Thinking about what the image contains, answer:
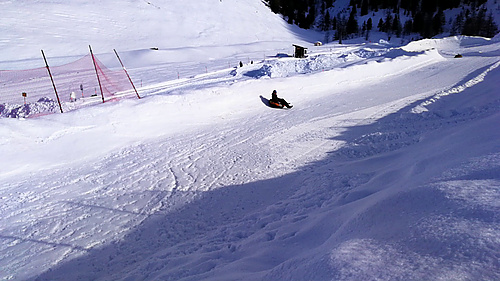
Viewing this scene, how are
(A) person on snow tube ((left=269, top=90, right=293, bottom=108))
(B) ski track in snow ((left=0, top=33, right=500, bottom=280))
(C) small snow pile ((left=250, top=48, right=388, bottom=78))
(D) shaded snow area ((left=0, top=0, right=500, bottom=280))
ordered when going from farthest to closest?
1. (C) small snow pile ((left=250, top=48, right=388, bottom=78))
2. (A) person on snow tube ((left=269, top=90, right=293, bottom=108))
3. (D) shaded snow area ((left=0, top=0, right=500, bottom=280))
4. (B) ski track in snow ((left=0, top=33, right=500, bottom=280))

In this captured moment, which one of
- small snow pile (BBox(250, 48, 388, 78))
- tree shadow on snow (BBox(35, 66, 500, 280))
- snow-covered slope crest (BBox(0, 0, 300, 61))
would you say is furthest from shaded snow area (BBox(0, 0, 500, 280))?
snow-covered slope crest (BBox(0, 0, 300, 61))

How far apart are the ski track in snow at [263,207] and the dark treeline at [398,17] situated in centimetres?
5428

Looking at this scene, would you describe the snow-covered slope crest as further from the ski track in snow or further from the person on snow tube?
the ski track in snow

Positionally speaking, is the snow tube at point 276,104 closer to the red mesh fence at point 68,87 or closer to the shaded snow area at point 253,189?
the shaded snow area at point 253,189

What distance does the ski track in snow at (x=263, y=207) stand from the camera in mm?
2693

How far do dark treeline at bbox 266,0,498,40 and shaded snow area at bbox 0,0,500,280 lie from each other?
173 ft

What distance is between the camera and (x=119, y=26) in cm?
3991

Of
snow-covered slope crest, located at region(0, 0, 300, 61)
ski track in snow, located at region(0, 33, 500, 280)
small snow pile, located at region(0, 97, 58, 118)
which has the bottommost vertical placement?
ski track in snow, located at region(0, 33, 500, 280)

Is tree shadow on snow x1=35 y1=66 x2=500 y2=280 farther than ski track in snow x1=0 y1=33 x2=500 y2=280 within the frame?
No

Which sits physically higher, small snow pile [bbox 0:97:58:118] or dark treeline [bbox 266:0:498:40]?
dark treeline [bbox 266:0:498:40]

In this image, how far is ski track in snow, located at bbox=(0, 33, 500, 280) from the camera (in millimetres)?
2693

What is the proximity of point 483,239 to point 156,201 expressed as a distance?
227 inches

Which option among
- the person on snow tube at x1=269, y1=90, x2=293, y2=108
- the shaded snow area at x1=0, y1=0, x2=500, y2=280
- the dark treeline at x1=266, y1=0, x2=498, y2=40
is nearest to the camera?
the shaded snow area at x1=0, y1=0, x2=500, y2=280

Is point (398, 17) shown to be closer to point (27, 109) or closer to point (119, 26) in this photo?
point (119, 26)
